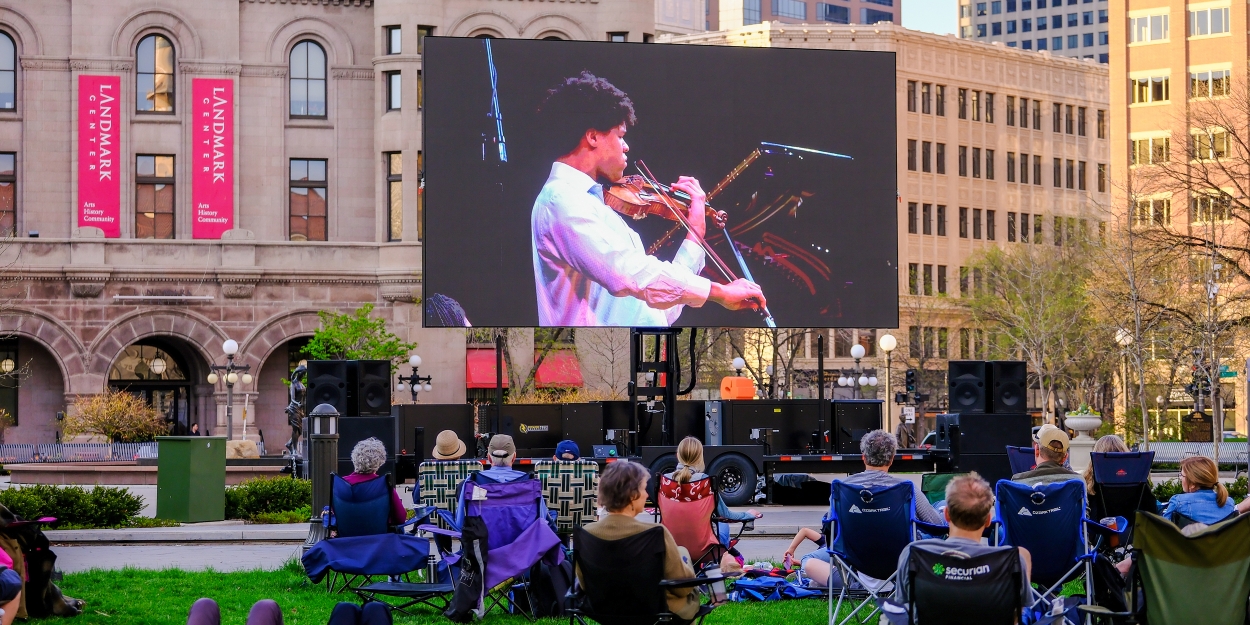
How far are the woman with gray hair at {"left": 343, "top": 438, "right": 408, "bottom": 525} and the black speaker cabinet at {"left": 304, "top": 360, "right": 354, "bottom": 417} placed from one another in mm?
8209

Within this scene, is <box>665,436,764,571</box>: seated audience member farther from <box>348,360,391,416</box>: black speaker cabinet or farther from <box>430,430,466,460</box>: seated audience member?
<box>348,360,391,416</box>: black speaker cabinet

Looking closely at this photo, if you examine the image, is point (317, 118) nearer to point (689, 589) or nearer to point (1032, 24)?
point (689, 589)

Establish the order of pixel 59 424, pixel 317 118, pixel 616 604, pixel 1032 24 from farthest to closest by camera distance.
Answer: pixel 1032 24, pixel 317 118, pixel 59 424, pixel 616 604

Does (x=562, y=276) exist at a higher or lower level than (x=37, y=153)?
lower

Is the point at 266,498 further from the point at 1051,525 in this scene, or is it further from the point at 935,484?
the point at 1051,525

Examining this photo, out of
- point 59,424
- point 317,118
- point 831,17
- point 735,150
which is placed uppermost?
point 831,17

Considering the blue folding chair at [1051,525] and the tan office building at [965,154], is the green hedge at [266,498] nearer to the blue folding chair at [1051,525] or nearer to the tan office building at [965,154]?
the blue folding chair at [1051,525]

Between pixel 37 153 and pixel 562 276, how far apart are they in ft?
94.1

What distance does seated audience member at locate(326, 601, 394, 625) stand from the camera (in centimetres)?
695

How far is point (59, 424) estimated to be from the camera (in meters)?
46.4

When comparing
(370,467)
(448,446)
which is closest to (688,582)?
(370,467)

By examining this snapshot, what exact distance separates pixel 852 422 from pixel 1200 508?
17224 mm

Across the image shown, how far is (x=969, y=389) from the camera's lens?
23000 mm

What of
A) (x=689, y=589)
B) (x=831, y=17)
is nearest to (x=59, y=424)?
(x=689, y=589)
